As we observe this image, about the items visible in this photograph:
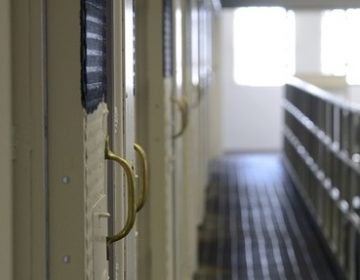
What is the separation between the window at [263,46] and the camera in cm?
1177

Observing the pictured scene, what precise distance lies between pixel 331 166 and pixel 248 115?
6.43 m

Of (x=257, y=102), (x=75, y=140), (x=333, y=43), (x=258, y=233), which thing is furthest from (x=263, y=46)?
(x=75, y=140)

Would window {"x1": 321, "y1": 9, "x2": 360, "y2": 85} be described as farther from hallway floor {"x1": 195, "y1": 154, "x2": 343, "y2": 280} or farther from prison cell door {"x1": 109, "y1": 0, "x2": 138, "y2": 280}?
prison cell door {"x1": 109, "y1": 0, "x2": 138, "y2": 280}

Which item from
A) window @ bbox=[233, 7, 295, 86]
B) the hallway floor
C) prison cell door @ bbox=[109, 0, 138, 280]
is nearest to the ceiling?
the hallway floor

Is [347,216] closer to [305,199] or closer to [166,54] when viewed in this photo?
[166,54]

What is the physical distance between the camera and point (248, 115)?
39.3 feet

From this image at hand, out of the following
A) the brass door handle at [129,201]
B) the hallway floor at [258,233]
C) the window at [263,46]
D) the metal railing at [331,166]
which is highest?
the window at [263,46]

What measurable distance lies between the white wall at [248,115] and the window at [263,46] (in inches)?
4.2

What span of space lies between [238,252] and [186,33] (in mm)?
1897

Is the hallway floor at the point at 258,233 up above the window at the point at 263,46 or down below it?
below

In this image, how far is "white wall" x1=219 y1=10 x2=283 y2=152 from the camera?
11.9 meters

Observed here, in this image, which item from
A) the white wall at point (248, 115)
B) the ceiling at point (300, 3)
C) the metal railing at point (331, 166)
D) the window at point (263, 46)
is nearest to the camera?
the metal railing at point (331, 166)
